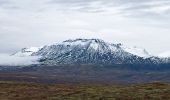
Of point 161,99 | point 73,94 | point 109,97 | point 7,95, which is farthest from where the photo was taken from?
point 7,95

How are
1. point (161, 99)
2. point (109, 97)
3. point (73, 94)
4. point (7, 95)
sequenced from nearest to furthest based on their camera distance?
1. point (161, 99)
2. point (109, 97)
3. point (73, 94)
4. point (7, 95)

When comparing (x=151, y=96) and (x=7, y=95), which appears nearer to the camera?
(x=151, y=96)

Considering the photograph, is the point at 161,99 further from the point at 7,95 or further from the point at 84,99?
the point at 7,95

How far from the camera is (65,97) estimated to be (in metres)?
86.1

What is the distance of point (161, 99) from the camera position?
78.8 meters

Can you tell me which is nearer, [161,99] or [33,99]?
[161,99]

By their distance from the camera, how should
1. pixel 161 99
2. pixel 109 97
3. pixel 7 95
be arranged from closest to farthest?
pixel 161 99 → pixel 109 97 → pixel 7 95

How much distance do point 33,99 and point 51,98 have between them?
13.3 feet

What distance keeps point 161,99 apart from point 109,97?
10471 mm

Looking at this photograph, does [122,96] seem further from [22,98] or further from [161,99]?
[22,98]

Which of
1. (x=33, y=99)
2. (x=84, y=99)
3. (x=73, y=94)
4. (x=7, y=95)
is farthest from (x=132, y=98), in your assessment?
(x=7, y=95)

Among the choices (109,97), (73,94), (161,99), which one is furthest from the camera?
(73,94)

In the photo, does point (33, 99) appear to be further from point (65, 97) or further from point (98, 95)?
point (98, 95)

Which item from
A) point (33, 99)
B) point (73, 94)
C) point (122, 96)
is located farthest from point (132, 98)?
point (33, 99)
